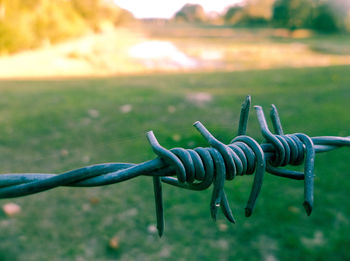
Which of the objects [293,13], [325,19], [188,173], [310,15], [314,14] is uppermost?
[293,13]

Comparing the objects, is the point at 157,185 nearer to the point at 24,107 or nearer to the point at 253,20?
the point at 24,107

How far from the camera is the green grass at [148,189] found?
2.64 m

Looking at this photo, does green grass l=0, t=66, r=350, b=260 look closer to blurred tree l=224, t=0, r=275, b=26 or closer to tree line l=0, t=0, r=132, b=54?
tree line l=0, t=0, r=132, b=54

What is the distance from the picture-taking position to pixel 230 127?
5.40 metres

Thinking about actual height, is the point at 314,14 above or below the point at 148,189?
above

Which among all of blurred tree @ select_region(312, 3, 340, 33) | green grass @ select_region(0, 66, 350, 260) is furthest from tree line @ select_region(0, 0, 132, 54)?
blurred tree @ select_region(312, 3, 340, 33)

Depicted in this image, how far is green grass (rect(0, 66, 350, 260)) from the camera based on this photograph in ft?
8.66

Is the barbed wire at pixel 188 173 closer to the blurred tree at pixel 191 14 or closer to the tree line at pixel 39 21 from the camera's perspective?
the tree line at pixel 39 21

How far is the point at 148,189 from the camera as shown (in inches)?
140

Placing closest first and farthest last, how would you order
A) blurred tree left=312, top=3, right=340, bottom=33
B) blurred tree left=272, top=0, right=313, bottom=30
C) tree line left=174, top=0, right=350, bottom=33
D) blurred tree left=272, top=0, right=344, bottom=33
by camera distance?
tree line left=174, top=0, right=350, bottom=33 → blurred tree left=272, top=0, right=344, bottom=33 → blurred tree left=312, top=3, right=340, bottom=33 → blurred tree left=272, top=0, right=313, bottom=30

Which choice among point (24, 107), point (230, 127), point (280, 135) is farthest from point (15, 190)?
point (24, 107)

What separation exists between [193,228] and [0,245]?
1.52 metres

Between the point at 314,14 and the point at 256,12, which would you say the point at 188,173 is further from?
the point at 256,12

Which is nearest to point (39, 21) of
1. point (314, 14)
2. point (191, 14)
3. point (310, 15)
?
point (310, 15)
